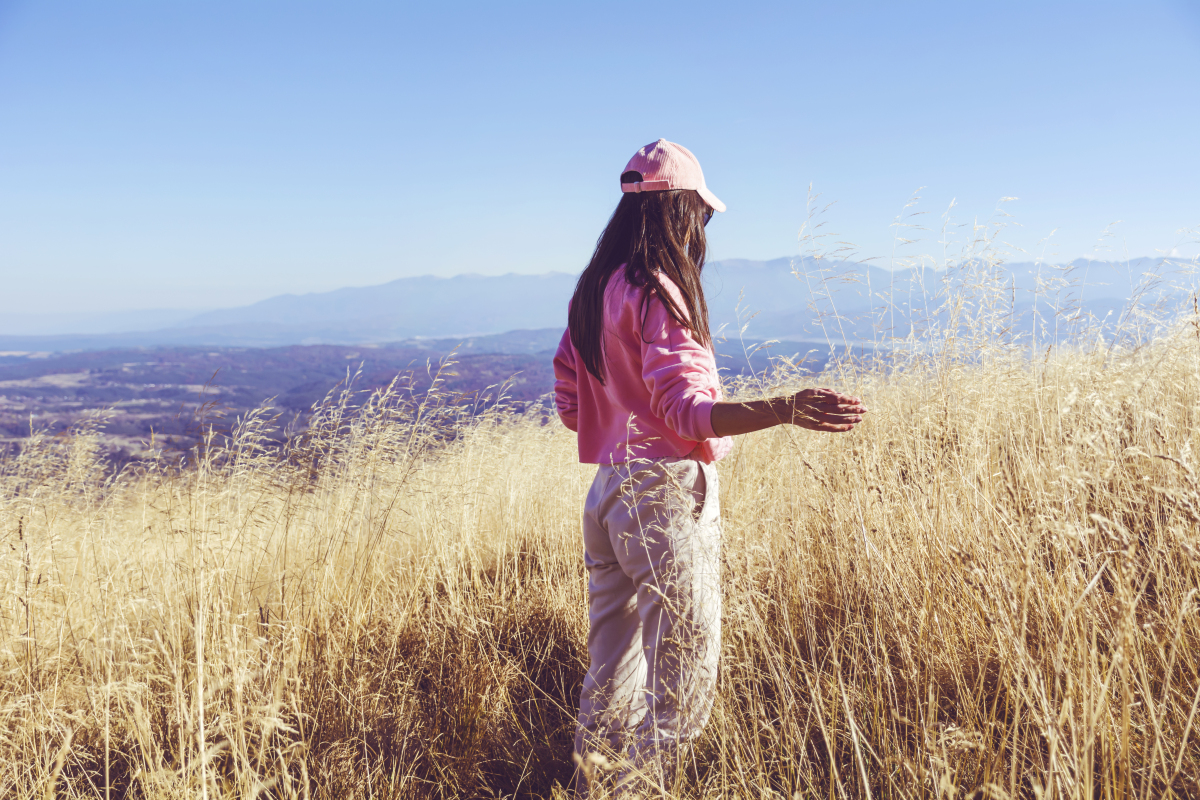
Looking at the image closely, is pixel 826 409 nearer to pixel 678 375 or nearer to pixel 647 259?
pixel 678 375

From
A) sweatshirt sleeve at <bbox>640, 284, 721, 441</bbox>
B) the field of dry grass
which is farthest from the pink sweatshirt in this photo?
the field of dry grass

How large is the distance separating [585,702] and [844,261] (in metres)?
1.96

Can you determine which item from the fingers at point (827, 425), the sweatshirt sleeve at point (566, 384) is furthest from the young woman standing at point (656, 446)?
the fingers at point (827, 425)

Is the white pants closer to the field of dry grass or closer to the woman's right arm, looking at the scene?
the field of dry grass

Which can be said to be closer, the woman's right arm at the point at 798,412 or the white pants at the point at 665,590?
the woman's right arm at the point at 798,412

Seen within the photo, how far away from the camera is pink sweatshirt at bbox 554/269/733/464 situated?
139 centimetres

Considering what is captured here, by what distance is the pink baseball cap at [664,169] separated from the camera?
156 centimetres

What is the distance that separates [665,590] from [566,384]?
678 millimetres

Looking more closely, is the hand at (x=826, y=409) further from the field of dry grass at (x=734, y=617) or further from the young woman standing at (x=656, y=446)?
the field of dry grass at (x=734, y=617)

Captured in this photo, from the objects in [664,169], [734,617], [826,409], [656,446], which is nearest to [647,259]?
[664,169]

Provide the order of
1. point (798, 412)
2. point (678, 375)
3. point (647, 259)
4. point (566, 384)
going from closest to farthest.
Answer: point (798, 412), point (678, 375), point (647, 259), point (566, 384)

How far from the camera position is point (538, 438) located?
18.5 feet

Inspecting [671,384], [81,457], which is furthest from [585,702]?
[81,457]

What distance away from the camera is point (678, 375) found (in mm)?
1404
